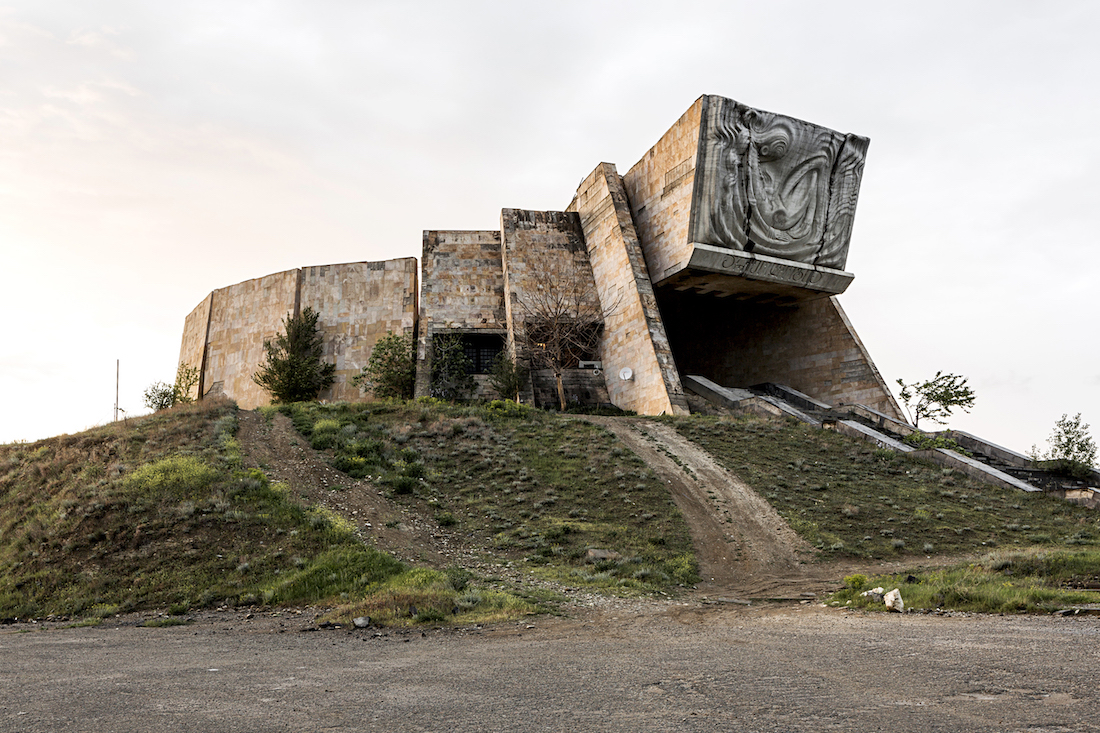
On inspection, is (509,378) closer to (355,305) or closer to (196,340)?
(355,305)

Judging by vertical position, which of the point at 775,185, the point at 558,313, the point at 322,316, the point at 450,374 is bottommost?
the point at 450,374

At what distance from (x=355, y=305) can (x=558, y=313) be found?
8.91 meters

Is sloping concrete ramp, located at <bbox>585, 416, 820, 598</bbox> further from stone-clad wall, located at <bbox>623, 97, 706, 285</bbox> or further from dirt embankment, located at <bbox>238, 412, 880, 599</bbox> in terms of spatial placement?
stone-clad wall, located at <bbox>623, 97, 706, 285</bbox>

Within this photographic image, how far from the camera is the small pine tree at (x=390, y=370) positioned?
26234 mm

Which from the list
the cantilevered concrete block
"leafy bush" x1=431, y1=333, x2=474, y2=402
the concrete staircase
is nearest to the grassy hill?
the concrete staircase

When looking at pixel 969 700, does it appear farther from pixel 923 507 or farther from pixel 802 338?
pixel 802 338

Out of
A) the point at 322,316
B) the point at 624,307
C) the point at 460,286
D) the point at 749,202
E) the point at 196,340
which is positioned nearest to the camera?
the point at 749,202

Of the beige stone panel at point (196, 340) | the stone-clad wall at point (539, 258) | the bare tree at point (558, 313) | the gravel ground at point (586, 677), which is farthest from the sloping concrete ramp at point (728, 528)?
the beige stone panel at point (196, 340)

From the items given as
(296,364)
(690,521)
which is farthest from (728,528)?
(296,364)

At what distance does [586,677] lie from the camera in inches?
192

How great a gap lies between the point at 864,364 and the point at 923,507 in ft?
44.4

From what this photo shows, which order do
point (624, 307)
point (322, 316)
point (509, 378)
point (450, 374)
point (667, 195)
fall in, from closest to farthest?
point (509, 378) < point (667, 195) < point (624, 307) < point (450, 374) < point (322, 316)

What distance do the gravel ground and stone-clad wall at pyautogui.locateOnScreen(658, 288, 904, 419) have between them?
20845 mm

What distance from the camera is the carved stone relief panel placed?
934 inches
